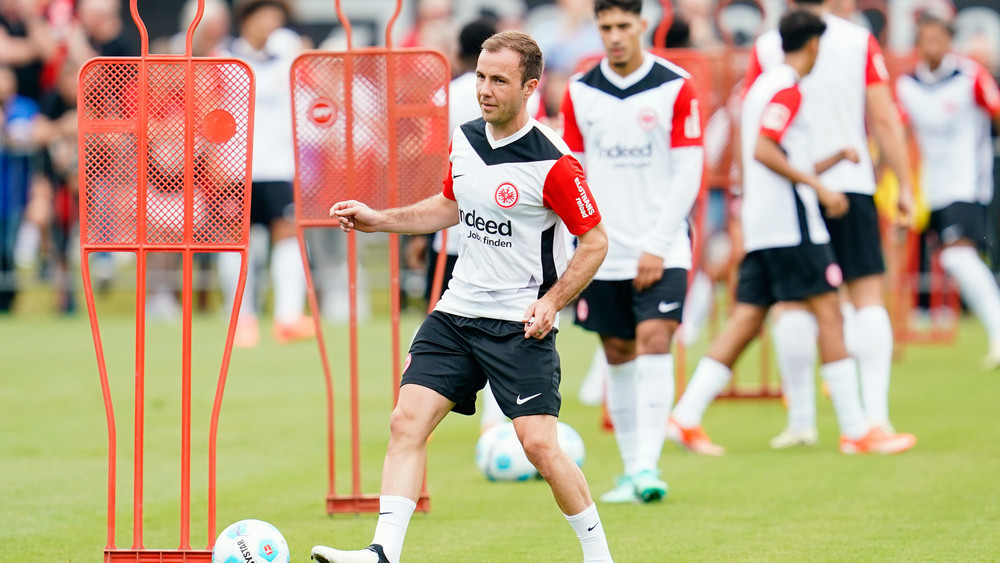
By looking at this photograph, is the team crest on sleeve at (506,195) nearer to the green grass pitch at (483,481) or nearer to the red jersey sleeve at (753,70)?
the green grass pitch at (483,481)

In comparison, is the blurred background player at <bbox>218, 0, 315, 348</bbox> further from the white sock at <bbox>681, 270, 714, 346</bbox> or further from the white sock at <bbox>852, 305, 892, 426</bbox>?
the white sock at <bbox>852, 305, 892, 426</bbox>

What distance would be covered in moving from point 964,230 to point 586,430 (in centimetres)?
421

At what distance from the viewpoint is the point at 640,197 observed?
729cm

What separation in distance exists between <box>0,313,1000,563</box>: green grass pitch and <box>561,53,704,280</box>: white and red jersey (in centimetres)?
127

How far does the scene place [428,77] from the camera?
6668 mm

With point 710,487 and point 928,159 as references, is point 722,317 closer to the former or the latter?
point 928,159

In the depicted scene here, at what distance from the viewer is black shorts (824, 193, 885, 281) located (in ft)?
28.5

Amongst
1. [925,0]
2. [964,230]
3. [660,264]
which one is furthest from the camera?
[925,0]

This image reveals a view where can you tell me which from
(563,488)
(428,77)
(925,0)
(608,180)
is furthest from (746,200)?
(925,0)

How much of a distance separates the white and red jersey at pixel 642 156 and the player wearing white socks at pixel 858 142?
5.50 ft

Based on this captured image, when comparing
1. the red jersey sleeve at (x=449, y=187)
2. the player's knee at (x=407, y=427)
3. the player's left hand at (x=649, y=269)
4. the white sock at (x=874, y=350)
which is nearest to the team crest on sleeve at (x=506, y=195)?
the red jersey sleeve at (x=449, y=187)

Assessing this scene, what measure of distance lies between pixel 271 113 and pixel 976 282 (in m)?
6.46

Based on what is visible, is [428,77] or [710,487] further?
[710,487]

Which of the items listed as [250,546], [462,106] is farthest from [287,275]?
[250,546]
